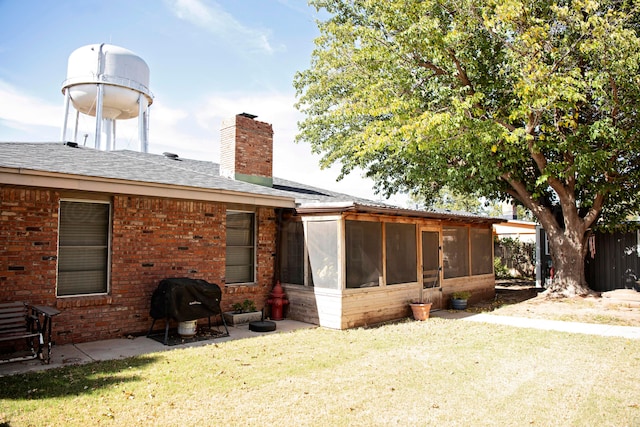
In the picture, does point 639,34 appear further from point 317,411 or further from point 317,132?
point 317,411

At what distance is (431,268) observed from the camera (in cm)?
1128

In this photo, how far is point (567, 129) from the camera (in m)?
11.6

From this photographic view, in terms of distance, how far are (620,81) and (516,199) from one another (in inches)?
224

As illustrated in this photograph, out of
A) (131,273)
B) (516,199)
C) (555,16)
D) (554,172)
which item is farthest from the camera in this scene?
(516,199)

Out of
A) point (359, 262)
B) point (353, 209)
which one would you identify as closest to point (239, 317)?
point (359, 262)

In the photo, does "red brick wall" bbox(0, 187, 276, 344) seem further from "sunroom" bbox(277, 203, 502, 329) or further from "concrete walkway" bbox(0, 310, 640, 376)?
"sunroom" bbox(277, 203, 502, 329)

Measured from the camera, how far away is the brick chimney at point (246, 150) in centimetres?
1102

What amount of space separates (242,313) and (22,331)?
3.91 meters

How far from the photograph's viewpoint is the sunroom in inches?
351

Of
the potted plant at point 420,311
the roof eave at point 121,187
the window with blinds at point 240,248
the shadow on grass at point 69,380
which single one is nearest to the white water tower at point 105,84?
the window with blinds at point 240,248

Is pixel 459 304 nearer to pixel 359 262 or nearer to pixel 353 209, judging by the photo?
pixel 359 262

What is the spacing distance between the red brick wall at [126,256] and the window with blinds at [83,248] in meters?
0.18

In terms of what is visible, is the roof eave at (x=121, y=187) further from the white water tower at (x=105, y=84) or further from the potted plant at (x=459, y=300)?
the white water tower at (x=105, y=84)

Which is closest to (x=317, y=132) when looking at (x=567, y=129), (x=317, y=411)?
(x=567, y=129)
